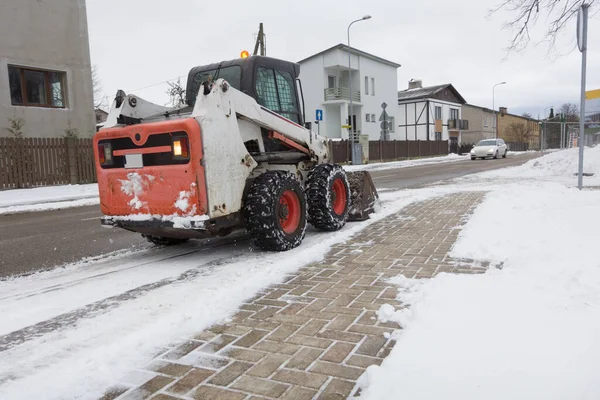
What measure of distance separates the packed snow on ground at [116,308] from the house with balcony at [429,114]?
153ft

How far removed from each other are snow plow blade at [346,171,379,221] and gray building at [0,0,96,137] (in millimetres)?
15230

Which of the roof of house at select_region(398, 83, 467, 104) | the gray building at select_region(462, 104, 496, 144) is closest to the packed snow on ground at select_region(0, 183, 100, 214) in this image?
the roof of house at select_region(398, 83, 467, 104)

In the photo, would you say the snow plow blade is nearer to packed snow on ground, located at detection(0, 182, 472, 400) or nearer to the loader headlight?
packed snow on ground, located at detection(0, 182, 472, 400)

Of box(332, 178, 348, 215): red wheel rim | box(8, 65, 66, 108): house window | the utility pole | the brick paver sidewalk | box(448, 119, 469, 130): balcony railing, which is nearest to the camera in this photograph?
the brick paver sidewalk

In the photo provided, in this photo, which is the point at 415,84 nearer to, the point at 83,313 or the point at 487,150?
the point at 487,150

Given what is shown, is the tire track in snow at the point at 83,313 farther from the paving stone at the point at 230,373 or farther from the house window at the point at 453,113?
the house window at the point at 453,113

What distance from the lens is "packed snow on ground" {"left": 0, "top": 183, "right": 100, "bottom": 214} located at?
473 inches

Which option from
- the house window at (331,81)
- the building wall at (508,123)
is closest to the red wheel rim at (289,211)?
the house window at (331,81)

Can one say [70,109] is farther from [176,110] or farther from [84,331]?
[84,331]

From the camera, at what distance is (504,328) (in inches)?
112

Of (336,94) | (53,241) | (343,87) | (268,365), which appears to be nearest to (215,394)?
(268,365)

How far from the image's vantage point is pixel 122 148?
5090mm

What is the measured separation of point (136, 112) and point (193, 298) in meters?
3.03

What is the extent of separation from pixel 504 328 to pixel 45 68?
20.2 m
